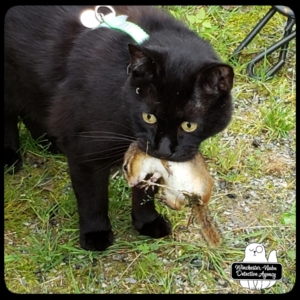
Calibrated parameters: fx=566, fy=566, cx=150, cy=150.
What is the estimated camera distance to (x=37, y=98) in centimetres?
170

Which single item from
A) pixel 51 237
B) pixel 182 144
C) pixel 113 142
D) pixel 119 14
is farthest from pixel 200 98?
pixel 51 237

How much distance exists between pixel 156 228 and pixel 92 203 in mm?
238

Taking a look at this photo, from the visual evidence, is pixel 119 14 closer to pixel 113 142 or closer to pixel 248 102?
pixel 113 142

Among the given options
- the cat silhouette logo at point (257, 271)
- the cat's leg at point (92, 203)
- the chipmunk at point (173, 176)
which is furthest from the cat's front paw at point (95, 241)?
the cat silhouette logo at point (257, 271)

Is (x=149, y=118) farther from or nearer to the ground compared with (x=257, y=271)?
farther from the ground

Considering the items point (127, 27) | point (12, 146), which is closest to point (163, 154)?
point (127, 27)

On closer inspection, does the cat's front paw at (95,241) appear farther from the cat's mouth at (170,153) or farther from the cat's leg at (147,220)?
the cat's mouth at (170,153)

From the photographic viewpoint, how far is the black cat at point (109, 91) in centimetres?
137

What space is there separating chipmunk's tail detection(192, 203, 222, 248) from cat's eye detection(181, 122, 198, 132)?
22 centimetres

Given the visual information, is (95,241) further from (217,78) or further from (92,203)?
(217,78)

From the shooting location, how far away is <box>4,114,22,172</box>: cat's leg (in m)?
1.94

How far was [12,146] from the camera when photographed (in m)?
1.99

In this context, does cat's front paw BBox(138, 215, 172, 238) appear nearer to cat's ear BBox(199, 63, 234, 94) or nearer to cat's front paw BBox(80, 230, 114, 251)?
cat's front paw BBox(80, 230, 114, 251)

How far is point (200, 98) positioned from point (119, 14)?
0.38 metres
